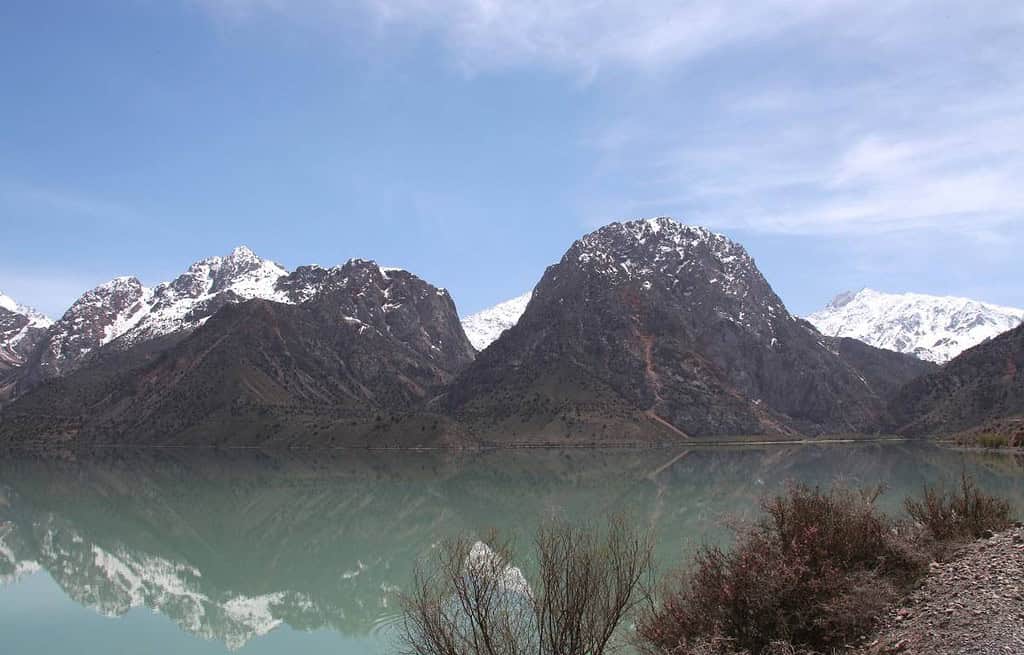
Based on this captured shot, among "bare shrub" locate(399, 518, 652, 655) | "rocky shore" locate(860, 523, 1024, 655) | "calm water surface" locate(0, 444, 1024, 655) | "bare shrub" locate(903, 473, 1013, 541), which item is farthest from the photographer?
"calm water surface" locate(0, 444, 1024, 655)

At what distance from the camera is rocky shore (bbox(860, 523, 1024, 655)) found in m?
19.3

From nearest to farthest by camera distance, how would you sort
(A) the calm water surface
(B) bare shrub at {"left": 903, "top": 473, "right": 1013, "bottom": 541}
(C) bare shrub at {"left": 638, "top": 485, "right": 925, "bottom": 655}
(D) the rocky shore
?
(D) the rocky shore < (C) bare shrub at {"left": 638, "top": 485, "right": 925, "bottom": 655} < (B) bare shrub at {"left": 903, "top": 473, "right": 1013, "bottom": 541} < (A) the calm water surface

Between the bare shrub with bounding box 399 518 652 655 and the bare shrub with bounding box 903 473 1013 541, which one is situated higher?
the bare shrub with bounding box 399 518 652 655

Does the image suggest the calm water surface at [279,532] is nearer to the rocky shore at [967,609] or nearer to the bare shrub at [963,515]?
the bare shrub at [963,515]

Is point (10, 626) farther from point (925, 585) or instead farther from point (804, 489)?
point (925, 585)

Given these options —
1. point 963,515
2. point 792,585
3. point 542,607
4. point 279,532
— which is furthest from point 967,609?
point 279,532

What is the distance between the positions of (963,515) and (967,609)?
8.89 metres

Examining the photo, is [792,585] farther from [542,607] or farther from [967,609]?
[542,607]

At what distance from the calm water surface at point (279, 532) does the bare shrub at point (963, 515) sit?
133 inches

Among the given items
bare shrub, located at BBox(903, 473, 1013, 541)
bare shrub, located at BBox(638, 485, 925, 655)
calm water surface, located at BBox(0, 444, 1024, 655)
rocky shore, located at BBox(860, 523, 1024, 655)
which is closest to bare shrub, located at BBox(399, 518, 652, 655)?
bare shrub, located at BBox(638, 485, 925, 655)

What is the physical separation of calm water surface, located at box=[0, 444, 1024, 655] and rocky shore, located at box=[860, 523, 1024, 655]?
579 centimetres

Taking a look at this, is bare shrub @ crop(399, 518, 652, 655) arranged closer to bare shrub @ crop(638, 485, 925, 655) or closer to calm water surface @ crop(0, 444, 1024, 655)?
bare shrub @ crop(638, 485, 925, 655)

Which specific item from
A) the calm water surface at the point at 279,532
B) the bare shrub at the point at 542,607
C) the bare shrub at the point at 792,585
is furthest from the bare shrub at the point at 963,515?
the bare shrub at the point at 542,607

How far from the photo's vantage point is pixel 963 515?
94.6 feet
